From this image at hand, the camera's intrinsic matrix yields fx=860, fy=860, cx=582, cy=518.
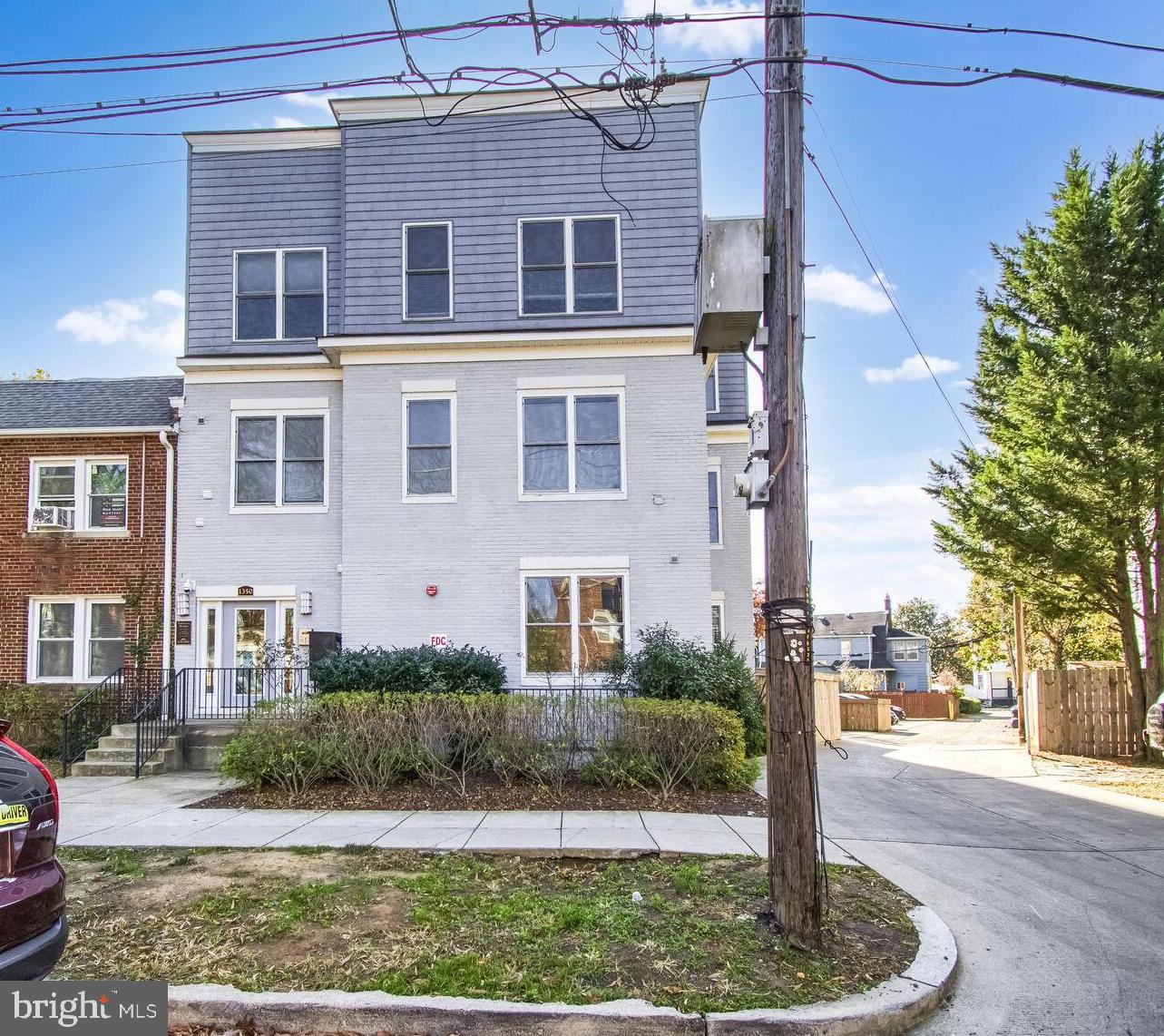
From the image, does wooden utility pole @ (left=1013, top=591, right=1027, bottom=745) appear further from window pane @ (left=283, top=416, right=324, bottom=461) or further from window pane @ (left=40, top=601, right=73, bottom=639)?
window pane @ (left=40, top=601, right=73, bottom=639)

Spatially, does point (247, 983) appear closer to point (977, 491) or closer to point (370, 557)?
point (370, 557)

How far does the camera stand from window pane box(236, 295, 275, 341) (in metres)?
15.1

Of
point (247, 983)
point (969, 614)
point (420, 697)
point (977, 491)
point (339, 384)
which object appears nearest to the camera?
point (247, 983)

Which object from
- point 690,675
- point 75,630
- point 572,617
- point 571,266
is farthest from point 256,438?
point 690,675

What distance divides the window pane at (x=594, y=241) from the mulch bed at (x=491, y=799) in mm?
8471

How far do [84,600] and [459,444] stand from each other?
736 cm

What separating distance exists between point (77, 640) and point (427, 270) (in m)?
8.91

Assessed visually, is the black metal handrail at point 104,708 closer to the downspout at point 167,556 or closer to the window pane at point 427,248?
the downspout at point 167,556

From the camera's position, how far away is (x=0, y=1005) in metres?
3.69

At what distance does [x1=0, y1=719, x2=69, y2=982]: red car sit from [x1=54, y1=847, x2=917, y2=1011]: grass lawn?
4.02 feet

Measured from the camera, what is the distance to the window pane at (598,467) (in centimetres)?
1380

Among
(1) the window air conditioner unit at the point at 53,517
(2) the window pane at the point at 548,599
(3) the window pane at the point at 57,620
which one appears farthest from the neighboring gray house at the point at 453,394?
(3) the window pane at the point at 57,620

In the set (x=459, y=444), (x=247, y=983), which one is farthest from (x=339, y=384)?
(x=247, y=983)

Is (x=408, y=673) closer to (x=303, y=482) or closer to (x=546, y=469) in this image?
(x=546, y=469)
